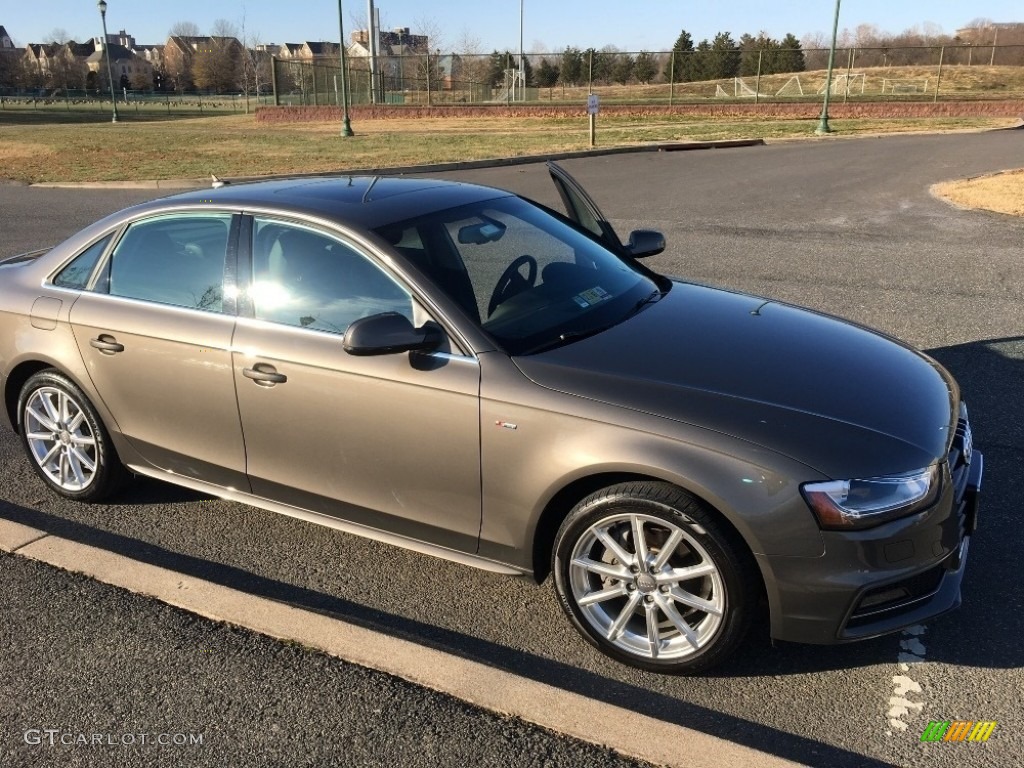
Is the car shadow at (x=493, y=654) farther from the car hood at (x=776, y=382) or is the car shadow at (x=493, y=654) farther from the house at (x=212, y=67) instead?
the house at (x=212, y=67)

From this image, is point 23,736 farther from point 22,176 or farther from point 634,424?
point 22,176

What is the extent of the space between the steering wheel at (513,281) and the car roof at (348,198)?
0.42 meters

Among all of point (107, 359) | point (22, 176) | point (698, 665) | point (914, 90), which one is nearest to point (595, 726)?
point (698, 665)

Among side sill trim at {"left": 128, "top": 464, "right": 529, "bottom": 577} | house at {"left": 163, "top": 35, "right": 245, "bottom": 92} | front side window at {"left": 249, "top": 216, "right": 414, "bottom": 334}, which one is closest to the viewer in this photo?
side sill trim at {"left": 128, "top": 464, "right": 529, "bottom": 577}

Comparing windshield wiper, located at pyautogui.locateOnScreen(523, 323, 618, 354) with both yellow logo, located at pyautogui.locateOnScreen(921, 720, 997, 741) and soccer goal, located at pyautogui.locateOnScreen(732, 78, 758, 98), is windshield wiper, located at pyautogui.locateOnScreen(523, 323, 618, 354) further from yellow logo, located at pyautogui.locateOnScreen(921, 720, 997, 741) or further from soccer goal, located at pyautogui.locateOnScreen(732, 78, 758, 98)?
soccer goal, located at pyautogui.locateOnScreen(732, 78, 758, 98)

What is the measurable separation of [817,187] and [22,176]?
16.7m

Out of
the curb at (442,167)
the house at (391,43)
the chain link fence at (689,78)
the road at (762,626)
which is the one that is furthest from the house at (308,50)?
the road at (762,626)

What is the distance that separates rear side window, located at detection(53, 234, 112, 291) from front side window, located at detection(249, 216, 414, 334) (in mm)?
1017

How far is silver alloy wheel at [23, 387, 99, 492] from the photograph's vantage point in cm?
443

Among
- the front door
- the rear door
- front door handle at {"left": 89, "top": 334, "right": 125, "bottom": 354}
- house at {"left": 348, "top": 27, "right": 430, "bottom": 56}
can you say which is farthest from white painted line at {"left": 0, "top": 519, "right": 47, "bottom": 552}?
house at {"left": 348, "top": 27, "right": 430, "bottom": 56}

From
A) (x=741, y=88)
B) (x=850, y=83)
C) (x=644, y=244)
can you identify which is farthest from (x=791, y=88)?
(x=644, y=244)

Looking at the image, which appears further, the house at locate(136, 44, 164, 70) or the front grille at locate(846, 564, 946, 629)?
the house at locate(136, 44, 164, 70)

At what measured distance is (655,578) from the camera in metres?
3.05

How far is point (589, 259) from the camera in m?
4.20
